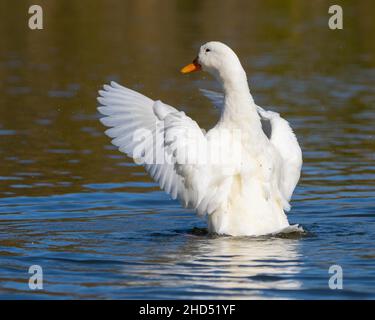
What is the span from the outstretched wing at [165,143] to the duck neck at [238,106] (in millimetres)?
416

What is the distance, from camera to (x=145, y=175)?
15.5m

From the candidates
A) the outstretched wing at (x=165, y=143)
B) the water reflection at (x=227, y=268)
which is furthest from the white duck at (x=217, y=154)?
the water reflection at (x=227, y=268)

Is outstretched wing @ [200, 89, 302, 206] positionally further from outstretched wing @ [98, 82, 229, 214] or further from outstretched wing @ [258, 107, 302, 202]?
outstretched wing @ [98, 82, 229, 214]

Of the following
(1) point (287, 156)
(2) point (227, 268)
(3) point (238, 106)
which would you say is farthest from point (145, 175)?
(2) point (227, 268)

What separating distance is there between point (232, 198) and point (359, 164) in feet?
15.7

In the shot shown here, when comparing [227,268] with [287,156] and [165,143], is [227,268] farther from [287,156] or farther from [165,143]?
[287,156]

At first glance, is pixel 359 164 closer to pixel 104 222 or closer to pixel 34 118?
pixel 104 222

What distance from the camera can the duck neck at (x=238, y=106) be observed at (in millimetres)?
11227

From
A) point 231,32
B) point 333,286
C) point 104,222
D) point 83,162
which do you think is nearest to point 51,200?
point 104,222

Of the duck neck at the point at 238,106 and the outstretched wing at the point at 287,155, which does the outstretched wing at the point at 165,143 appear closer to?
the duck neck at the point at 238,106

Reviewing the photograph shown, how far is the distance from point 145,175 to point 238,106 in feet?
14.5

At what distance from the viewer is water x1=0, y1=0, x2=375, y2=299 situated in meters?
9.98

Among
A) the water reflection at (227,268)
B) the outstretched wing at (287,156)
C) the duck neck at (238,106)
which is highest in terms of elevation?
the duck neck at (238,106)
